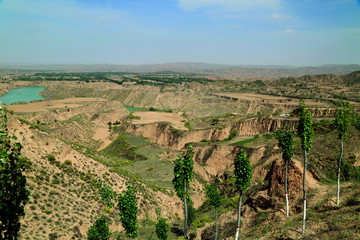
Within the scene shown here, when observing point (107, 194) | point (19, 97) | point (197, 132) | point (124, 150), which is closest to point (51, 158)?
point (107, 194)

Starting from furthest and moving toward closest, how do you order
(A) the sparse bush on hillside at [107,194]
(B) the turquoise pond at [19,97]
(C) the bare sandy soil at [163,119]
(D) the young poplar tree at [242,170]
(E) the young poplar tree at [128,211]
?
1. (B) the turquoise pond at [19,97]
2. (C) the bare sandy soil at [163,119]
3. (A) the sparse bush on hillside at [107,194]
4. (E) the young poplar tree at [128,211]
5. (D) the young poplar tree at [242,170]

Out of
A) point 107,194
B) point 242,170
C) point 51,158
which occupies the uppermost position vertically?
point 242,170

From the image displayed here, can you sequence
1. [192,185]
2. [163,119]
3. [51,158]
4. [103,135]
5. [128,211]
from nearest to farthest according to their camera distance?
[128,211] < [51,158] < [192,185] < [103,135] < [163,119]

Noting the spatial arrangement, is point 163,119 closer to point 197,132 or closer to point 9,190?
point 197,132

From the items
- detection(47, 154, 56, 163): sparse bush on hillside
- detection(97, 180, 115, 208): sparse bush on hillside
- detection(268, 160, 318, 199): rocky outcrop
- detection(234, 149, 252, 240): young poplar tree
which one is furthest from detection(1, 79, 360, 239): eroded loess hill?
detection(234, 149, 252, 240): young poplar tree

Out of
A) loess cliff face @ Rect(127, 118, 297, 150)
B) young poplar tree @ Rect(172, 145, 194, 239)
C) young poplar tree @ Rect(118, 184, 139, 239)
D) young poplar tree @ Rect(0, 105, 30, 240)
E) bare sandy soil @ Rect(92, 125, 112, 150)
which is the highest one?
young poplar tree @ Rect(0, 105, 30, 240)

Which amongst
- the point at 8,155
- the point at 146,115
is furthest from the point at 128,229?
the point at 146,115

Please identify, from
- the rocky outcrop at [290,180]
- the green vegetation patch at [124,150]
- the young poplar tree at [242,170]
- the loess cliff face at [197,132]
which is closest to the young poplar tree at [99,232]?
the young poplar tree at [242,170]

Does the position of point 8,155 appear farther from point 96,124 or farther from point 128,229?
point 96,124

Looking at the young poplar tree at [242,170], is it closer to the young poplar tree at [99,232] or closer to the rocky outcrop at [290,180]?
the rocky outcrop at [290,180]

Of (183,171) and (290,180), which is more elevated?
(183,171)

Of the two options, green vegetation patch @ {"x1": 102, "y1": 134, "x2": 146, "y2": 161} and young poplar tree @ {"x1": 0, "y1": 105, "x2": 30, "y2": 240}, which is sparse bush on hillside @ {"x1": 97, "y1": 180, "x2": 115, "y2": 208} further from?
green vegetation patch @ {"x1": 102, "y1": 134, "x2": 146, "y2": 161}
